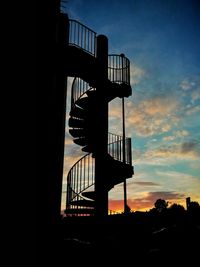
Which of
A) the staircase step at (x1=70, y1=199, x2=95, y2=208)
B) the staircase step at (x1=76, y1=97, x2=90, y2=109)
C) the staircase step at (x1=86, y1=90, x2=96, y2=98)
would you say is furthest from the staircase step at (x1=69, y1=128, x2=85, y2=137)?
the staircase step at (x1=70, y1=199, x2=95, y2=208)

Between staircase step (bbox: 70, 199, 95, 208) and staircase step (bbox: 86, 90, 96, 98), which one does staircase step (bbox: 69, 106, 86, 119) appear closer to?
staircase step (bbox: 86, 90, 96, 98)

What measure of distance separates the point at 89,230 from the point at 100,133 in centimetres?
428

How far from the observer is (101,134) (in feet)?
33.1

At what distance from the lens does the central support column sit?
9.67 m

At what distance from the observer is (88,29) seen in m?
10.4

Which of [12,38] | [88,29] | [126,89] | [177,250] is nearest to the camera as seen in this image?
[12,38]

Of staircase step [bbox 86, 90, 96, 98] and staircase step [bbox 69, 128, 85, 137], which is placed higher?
staircase step [bbox 86, 90, 96, 98]

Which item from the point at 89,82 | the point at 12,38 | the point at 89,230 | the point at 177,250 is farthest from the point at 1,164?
the point at 89,230

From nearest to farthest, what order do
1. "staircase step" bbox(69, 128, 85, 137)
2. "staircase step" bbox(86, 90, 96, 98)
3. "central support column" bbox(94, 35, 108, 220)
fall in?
1. "central support column" bbox(94, 35, 108, 220)
2. "staircase step" bbox(69, 128, 85, 137)
3. "staircase step" bbox(86, 90, 96, 98)

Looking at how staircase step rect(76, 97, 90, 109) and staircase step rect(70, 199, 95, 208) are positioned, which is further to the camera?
staircase step rect(76, 97, 90, 109)

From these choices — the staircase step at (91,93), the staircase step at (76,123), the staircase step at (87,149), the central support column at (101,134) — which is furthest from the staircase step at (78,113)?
the staircase step at (87,149)

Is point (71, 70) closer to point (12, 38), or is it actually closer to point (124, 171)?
point (124, 171)

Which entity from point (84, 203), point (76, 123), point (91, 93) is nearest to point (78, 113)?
point (76, 123)

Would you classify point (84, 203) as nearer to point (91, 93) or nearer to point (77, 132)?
point (77, 132)
